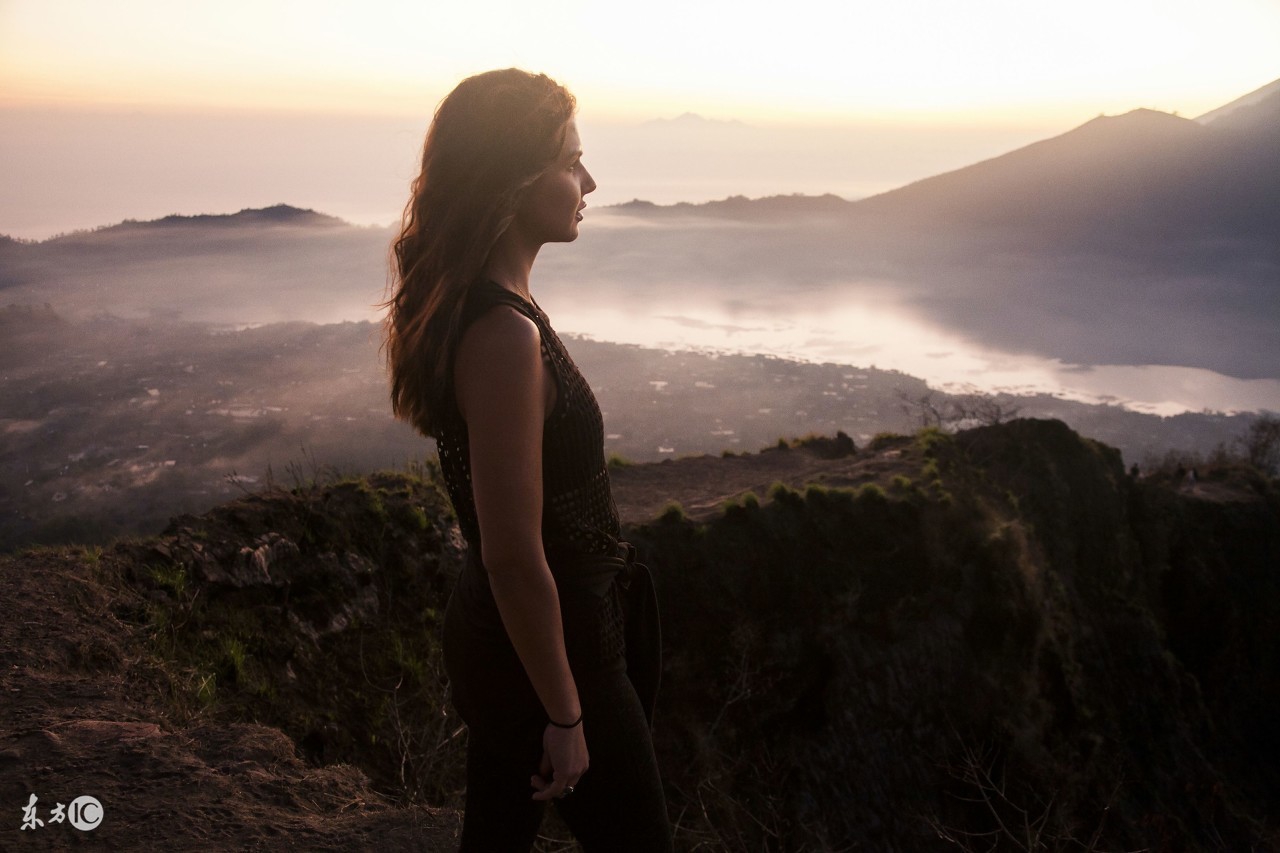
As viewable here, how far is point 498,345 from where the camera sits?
1436 millimetres

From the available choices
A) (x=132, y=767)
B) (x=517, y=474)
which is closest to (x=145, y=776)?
(x=132, y=767)

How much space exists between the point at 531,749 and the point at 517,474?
2.27ft

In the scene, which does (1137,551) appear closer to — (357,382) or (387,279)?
(387,279)

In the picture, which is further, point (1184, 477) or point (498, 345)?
point (1184, 477)

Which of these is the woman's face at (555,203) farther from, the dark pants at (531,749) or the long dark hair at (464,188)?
the dark pants at (531,749)

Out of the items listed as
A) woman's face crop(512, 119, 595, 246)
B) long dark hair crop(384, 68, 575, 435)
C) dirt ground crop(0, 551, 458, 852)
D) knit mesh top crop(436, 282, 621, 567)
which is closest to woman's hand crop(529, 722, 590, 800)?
knit mesh top crop(436, 282, 621, 567)

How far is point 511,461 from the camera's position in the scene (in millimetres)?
1426

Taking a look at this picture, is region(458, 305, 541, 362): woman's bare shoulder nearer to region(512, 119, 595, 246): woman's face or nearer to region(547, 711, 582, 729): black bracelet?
region(512, 119, 595, 246): woman's face

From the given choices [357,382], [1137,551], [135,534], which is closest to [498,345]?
[135,534]

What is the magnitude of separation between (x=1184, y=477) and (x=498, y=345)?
3792 cm

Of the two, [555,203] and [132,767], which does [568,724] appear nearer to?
[555,203]

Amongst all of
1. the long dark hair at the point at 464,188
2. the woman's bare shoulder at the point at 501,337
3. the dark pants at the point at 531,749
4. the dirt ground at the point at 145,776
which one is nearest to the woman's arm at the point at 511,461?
the woman's bare shoulder at the point at 501,337

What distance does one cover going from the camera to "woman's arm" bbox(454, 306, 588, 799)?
142 centimetres

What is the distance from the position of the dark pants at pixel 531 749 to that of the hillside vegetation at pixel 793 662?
242cm
